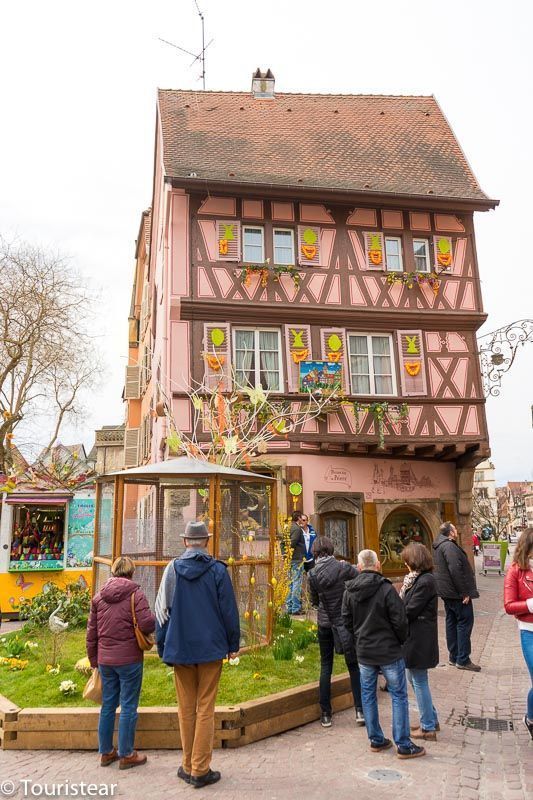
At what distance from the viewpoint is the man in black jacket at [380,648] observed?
226 inches

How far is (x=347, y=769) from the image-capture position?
555 centimetres

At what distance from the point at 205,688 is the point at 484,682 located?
4560mm

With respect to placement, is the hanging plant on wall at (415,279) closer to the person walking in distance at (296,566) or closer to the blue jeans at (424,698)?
the person walking in distance at (296,566)

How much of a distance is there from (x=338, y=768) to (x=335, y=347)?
1270cm

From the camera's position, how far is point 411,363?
17672 millimetres

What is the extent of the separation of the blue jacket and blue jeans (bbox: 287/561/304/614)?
6.05 metres

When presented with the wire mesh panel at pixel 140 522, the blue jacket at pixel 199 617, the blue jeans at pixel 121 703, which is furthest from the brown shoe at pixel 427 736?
the wire mesh panel at pixel 140 522

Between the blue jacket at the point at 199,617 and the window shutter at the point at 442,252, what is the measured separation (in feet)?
48.4

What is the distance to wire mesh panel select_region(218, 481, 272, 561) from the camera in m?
8.59

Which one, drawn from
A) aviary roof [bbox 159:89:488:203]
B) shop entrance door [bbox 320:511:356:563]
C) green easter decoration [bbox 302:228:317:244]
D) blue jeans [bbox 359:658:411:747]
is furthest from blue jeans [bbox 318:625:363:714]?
aviary roof [bbox 159:89:488:203]

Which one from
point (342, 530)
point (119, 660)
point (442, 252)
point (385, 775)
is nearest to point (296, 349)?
point (342, 530)

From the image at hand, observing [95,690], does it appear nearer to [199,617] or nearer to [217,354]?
[199,617]

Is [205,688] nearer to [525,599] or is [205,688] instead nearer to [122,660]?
[122,660]

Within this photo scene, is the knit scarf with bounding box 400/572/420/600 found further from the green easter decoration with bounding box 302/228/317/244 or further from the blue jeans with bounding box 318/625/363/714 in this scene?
the green easter decoration with bounding box 302/228/317/244
